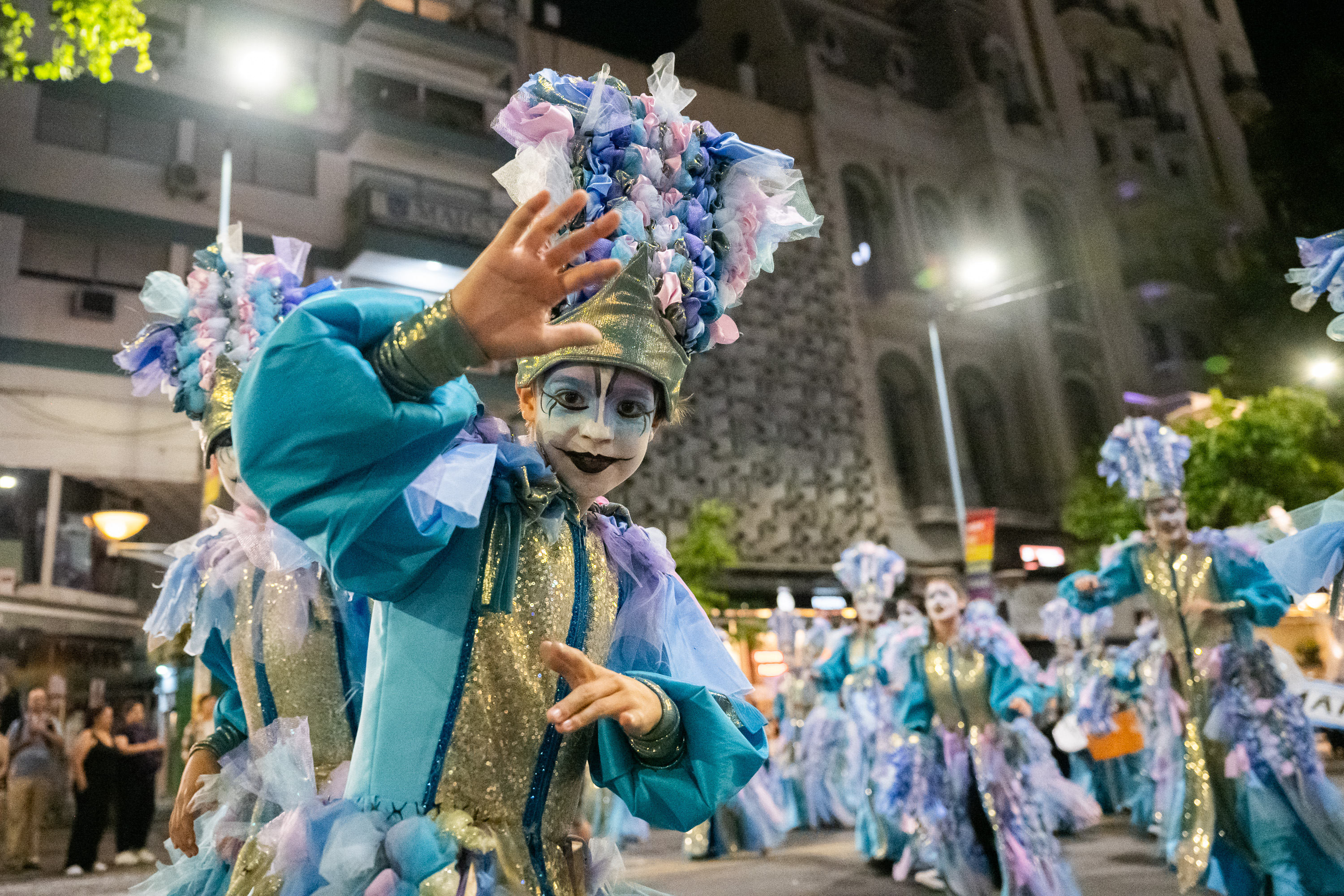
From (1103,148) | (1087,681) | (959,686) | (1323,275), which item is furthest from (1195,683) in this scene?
(1103,148)

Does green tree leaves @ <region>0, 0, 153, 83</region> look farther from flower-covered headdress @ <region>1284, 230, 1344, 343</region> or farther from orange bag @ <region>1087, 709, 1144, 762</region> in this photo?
orange bag @ <region>1087, 709, 1144, 762</region>

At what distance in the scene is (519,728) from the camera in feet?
4.93

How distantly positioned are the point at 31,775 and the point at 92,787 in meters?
0.44

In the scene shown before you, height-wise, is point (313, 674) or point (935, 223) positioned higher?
point (935, 223)

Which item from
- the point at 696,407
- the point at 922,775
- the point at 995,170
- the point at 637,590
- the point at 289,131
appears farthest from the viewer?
the point at 995,170

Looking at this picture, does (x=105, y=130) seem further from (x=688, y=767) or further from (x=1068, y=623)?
(x=1068, y=623)

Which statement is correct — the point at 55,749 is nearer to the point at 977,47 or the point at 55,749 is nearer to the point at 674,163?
the point at 674,163

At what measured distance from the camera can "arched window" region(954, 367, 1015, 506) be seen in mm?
18656

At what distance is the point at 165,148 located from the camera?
403 inches

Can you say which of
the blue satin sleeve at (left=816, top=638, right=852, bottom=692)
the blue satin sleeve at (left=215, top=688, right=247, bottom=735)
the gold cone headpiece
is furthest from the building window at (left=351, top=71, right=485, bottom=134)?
the blue satin sleeve at (left=215, top=688, right=247, bottom=735)

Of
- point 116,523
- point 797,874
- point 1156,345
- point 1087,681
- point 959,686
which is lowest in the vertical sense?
point 797,874

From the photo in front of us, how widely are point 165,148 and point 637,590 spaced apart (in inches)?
417

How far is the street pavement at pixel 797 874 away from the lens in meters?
6.14

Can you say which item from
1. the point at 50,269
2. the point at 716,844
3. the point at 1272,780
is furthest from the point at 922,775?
the point at 50,269
